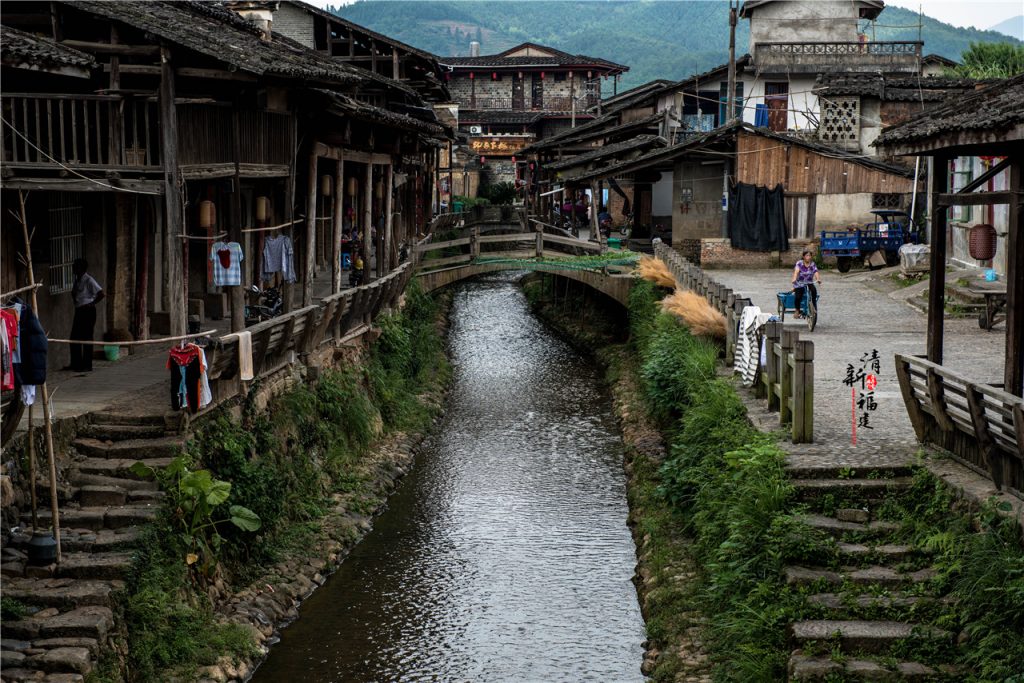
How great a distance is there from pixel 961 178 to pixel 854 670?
22450 millimetres

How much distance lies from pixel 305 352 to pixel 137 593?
312 inches

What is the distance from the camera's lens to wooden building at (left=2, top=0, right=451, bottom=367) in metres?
15.2

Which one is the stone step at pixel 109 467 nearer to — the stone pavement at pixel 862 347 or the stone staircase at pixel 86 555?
the stone staircase at pixel 86 555

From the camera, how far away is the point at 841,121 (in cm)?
3856

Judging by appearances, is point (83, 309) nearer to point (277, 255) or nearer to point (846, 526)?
point (277, 255)

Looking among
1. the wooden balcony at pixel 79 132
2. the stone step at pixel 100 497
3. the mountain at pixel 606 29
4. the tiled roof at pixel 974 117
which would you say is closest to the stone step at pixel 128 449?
the stone step at pixel 100 497

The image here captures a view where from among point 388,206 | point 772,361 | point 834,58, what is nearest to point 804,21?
point 834,58

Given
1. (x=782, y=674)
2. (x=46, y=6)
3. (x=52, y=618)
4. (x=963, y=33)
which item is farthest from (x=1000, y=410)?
(x=963, y=33)

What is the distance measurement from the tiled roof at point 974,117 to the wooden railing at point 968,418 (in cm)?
234

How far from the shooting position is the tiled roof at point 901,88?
38.0 m

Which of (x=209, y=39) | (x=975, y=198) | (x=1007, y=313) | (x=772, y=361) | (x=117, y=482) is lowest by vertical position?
(x=117, y=482)

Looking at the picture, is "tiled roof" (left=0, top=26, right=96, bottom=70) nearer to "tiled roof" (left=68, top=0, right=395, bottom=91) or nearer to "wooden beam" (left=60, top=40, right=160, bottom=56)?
"tiled roof" (left=68, top=0, right=395, bottom=91)

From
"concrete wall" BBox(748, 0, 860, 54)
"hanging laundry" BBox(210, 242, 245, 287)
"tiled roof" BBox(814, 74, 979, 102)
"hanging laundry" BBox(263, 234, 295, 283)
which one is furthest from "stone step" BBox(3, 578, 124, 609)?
"concrete wall" BBox(748, 0, 860, 54)

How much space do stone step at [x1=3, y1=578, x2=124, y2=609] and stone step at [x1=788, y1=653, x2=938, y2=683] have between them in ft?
20.9
